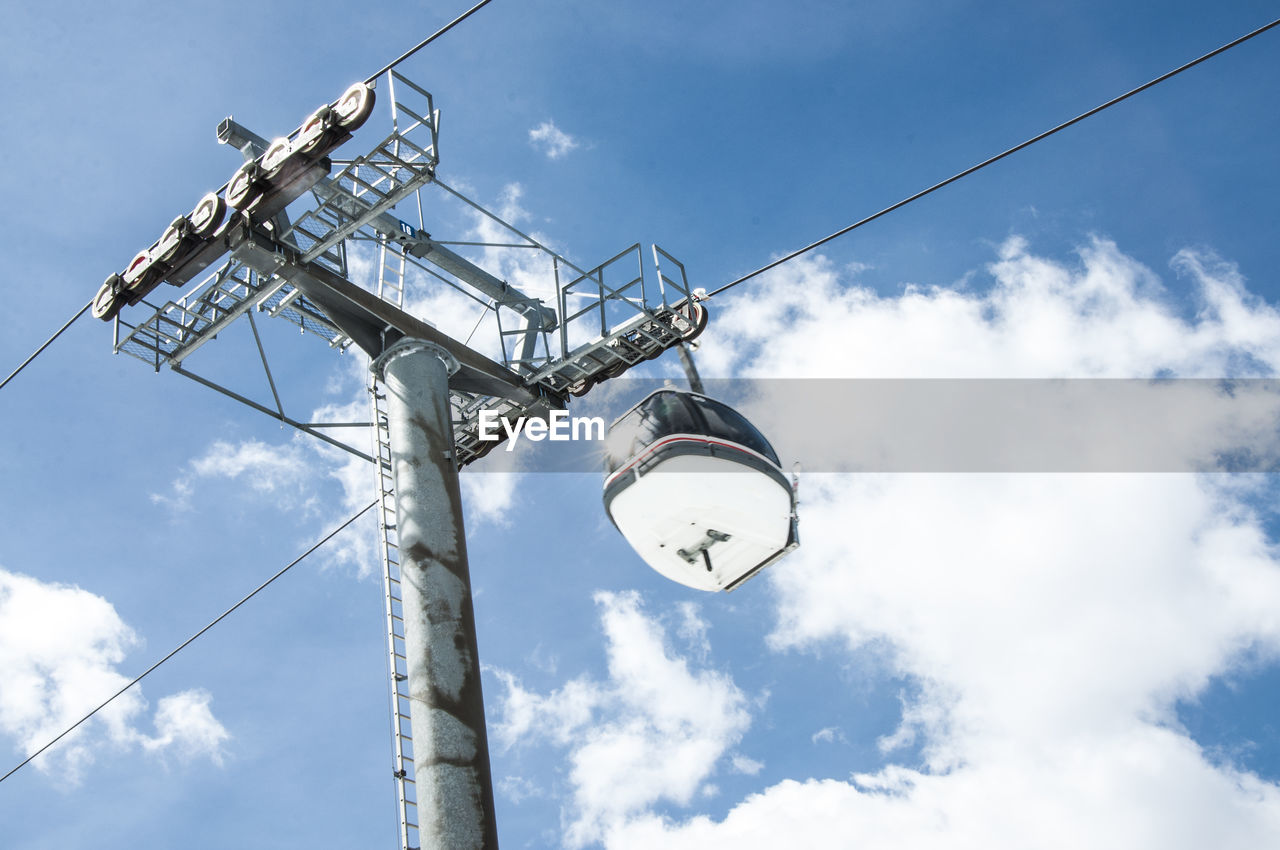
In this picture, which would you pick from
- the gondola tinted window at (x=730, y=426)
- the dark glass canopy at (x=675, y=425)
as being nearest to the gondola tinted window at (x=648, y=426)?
the dark glass canopy at (x=675, y=425)

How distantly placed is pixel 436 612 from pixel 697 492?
10.3 feet

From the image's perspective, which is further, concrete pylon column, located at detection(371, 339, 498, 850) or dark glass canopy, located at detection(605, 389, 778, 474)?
dark glass canopy, located at detection(605, 389, 778, 474)

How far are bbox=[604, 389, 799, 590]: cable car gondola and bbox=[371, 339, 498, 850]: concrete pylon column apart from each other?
2.17 metres

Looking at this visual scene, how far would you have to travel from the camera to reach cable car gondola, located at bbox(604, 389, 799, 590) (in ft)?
40.0

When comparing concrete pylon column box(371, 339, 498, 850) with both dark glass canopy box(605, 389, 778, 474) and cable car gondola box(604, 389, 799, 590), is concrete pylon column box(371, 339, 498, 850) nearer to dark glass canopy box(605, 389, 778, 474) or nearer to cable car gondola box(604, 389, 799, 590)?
cable car gondola box(604, 389, 799, 590)

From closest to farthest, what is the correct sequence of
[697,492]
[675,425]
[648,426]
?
[697,492] → [675,425] → [648,426]

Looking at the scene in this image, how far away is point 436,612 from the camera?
13234 millimetres

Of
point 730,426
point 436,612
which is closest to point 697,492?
point 730,426

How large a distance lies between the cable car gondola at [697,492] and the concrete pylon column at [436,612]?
2168mm

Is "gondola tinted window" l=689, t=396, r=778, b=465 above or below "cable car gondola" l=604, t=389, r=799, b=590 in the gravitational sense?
above

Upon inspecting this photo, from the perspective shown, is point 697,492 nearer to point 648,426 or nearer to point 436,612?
point 648,426

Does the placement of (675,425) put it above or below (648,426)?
below

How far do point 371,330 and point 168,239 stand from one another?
8.62 ft

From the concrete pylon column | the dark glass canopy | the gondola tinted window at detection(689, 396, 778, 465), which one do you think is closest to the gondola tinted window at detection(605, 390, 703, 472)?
the dark glass canopy
